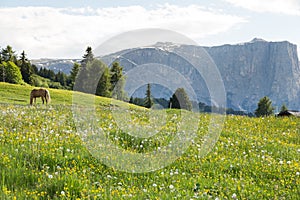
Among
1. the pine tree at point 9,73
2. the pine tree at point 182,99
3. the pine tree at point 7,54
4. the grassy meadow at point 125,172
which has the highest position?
the pine tree at point 7,54

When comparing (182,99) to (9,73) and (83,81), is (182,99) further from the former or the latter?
(9,73)

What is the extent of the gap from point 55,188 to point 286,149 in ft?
28.3

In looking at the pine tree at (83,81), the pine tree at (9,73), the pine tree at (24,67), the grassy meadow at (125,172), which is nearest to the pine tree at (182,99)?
the grassy meadow at (125,172)

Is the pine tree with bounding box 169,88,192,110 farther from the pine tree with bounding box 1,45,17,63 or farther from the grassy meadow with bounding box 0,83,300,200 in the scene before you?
the pine tree with bounding box 1,45,17,63

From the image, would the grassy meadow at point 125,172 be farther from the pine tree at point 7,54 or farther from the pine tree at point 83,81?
the pine tree at point 7,54

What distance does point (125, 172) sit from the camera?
815cm

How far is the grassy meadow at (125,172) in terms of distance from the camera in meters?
6.74

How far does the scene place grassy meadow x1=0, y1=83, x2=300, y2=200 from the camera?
674 cm

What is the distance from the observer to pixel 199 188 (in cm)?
736

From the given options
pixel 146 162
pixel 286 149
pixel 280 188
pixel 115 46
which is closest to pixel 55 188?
pixel 146 162

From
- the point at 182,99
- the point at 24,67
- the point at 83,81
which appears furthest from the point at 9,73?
the point at 182,99

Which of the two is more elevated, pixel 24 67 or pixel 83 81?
pixel 24 67

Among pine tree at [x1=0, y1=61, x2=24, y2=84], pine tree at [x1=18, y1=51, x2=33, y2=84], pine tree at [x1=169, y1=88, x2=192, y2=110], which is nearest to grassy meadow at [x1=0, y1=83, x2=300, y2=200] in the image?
pine tree at [x1=169, y1=88, x2=192, y2=110]

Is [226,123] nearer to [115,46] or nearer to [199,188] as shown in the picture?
[115,46]
